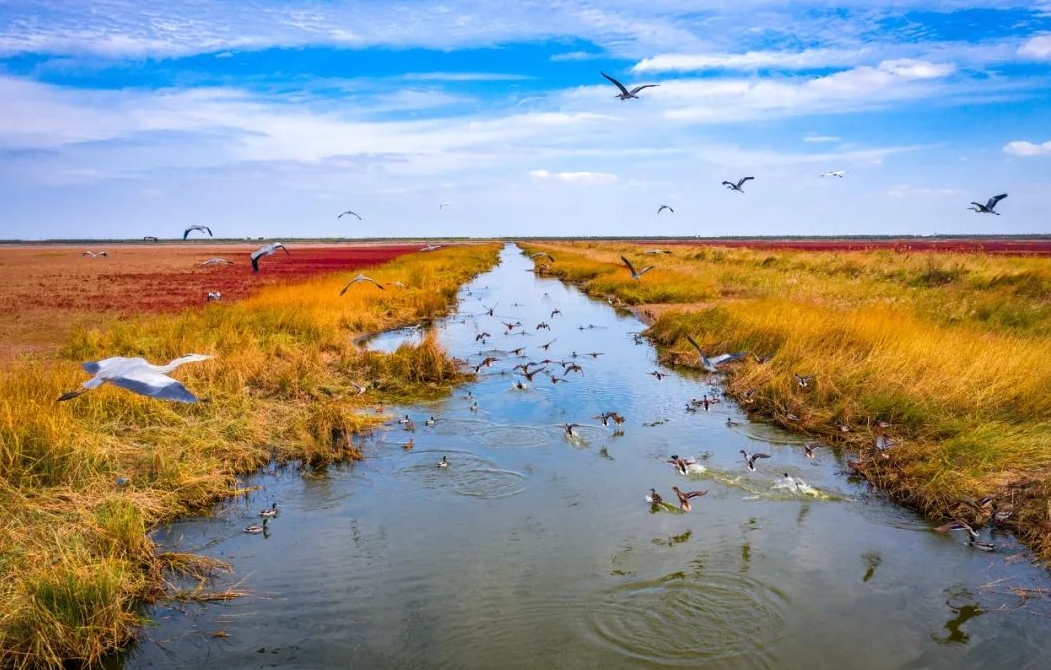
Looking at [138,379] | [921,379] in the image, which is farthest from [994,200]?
[138,379]

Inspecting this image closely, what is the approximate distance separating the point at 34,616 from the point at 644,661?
441 centimetres

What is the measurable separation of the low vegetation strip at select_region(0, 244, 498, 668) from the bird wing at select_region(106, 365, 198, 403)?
3.52 ft

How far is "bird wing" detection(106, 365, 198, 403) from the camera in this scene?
21.2 feet

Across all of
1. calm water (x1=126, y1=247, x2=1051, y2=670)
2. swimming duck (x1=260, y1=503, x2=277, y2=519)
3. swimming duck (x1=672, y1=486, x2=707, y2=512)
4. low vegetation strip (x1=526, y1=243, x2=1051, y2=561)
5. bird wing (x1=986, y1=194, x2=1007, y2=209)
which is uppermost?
bird wing (x1=986, y1=194, x2=1007, y2=209)

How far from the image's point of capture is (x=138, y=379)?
265 inches

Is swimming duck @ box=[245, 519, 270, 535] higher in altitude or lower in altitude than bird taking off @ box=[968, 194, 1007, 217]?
lower

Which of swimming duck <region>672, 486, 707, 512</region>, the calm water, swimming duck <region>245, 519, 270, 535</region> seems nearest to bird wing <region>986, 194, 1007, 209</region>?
the calm water

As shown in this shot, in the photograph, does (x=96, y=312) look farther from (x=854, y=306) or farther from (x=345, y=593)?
(x=854, y=306)

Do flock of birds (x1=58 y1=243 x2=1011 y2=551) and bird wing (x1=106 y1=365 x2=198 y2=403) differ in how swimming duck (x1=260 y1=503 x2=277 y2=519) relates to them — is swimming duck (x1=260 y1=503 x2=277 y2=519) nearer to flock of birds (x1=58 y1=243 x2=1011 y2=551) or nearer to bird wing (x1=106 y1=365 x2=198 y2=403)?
flock of birds (x1=58 y1=243 x2=1011 y2=551)

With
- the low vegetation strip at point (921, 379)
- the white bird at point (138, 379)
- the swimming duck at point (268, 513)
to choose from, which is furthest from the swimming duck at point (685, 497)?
the white bird at point (138, 379)

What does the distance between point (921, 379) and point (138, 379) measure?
1057 centimetres

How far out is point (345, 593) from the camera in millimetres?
5629

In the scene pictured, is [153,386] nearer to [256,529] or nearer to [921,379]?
[256,529]

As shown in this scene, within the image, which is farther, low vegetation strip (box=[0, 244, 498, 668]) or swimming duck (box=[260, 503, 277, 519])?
swimming duck (box=[260, 503, 277, 519])
